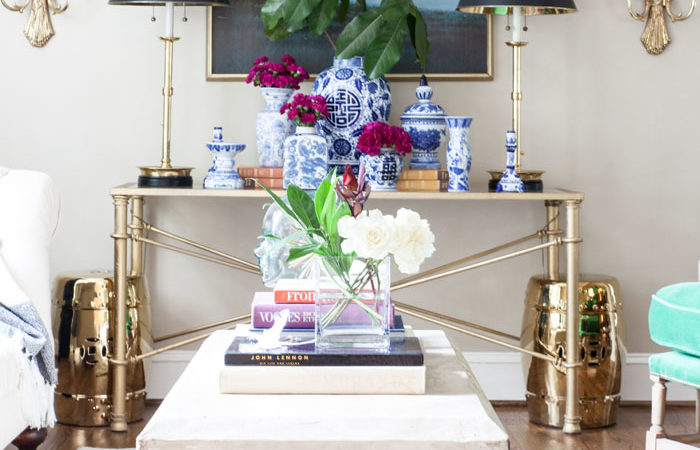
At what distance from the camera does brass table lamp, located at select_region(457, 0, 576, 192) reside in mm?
2947

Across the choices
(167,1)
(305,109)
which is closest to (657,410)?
(305,109)

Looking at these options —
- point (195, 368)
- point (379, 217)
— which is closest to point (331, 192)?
point (379, 217)

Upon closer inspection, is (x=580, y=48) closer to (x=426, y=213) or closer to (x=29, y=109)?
(x=426, y=213)

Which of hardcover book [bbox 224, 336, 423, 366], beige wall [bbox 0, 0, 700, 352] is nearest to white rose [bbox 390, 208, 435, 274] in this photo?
hardcover book [bbox 224, 336, 423, 366]

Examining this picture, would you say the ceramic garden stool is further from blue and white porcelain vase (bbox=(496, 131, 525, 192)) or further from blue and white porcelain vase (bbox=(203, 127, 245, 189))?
blue and white porcelain vase (bbox=(203, 127, 245, 189))

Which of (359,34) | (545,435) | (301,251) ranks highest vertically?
(359,34)

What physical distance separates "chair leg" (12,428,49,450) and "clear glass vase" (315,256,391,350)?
1120 mm

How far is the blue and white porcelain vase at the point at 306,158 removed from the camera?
293 cm

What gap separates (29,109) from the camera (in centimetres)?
343

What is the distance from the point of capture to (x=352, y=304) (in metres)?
1.69

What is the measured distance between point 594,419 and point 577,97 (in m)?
1.18

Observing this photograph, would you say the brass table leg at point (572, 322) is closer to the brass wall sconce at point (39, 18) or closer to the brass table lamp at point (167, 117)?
the brass table lamp at point (167, 117)

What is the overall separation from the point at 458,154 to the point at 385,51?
422mm

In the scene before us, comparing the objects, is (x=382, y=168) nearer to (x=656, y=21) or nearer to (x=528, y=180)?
(x=528, y=180)
